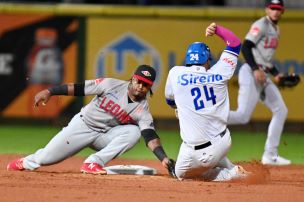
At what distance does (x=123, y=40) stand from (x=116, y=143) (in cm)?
645

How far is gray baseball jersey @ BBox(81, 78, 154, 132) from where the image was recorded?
8.87 metres

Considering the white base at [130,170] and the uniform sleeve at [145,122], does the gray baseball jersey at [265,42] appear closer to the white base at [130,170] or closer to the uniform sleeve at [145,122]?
the white base at [130,170]

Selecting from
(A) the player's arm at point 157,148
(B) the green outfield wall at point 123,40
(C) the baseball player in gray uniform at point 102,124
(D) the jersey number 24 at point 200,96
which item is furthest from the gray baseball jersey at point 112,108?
(B) the green outfield wall at point 123,40

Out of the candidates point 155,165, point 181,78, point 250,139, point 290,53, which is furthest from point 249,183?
point 290,53

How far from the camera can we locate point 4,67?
50.3ft

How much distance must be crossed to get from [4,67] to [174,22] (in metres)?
3.14

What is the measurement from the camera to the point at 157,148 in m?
8.50

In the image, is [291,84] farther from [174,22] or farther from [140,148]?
[174,22]

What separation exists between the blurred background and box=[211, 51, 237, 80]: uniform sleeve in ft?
21.4

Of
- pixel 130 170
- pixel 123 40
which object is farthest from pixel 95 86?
pixel 123 40

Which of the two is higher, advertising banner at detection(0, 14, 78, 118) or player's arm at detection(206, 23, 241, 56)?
player's arm at detection(206, 23, 241, 56)

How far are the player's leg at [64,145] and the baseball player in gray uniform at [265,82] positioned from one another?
280cm

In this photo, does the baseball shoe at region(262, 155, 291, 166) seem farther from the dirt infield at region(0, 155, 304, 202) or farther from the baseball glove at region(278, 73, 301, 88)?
the dirt infield at region(0, 155, 304, 202)

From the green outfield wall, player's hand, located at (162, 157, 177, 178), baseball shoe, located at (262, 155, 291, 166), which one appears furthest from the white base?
the green outfield wall
